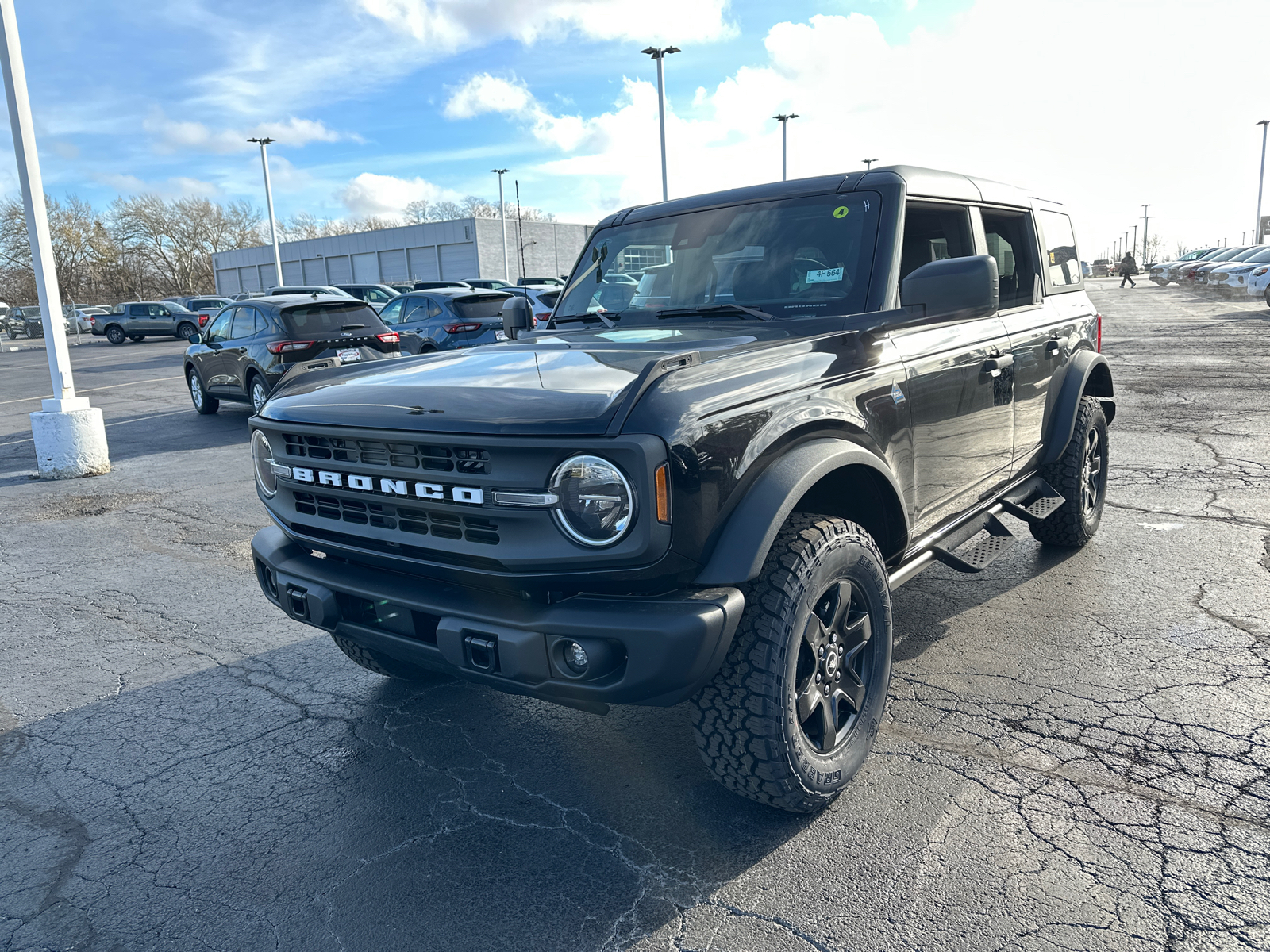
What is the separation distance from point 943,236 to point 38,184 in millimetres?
8769

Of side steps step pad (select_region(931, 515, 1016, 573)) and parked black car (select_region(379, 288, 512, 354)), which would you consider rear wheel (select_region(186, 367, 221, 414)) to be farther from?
side steps step pad (select_region(931, 515, 1016, 573))

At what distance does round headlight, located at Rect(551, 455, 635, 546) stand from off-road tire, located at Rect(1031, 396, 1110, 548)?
3.29 meters

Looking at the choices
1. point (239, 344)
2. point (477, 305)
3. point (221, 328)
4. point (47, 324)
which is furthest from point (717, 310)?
point (221, 328)

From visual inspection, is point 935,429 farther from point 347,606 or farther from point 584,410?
point 347,606

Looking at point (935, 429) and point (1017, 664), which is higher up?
point (935, 429)

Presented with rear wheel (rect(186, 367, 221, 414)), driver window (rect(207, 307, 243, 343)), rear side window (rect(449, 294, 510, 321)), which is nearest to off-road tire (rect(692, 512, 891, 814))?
rear side window (rect(449, 294, 510, 321))

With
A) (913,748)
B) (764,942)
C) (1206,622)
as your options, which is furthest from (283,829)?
(1206,622)

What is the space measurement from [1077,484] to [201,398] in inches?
503

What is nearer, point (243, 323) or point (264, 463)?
point (264, 463)

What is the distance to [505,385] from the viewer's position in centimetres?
264

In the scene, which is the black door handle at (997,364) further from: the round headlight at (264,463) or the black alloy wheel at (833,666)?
the round headlight at (264,463)

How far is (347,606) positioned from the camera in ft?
9.32

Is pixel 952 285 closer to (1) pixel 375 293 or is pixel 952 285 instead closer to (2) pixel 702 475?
(2) pixel 702 475

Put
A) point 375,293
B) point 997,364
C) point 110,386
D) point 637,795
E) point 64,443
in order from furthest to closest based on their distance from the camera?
point 375,293 → point 110,386 → point 64,443 → point 997,364 → point 637,795
